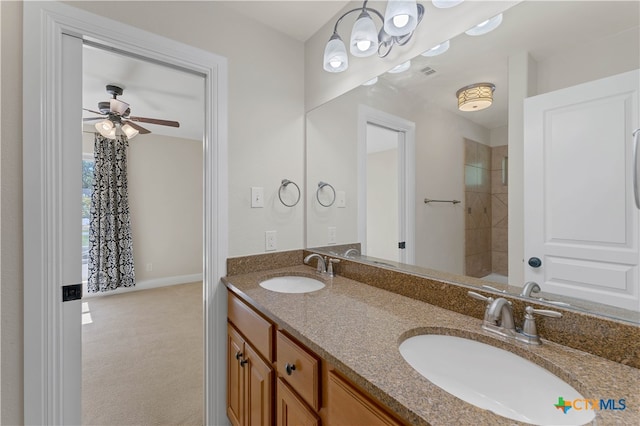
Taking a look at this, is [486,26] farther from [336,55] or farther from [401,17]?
[336,55]

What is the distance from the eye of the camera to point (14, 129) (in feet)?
3.48

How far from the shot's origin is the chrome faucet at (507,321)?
2.50 feet

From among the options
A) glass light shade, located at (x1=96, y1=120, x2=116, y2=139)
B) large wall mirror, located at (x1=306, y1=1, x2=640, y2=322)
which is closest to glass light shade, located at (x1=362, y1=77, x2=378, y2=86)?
large wall mirror, located at (x1=306, y1=1, x2=640, y2=322)

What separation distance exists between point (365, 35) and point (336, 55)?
209mm

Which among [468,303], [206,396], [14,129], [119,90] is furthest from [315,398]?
[119,90]

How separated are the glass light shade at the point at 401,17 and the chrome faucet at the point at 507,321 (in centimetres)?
109

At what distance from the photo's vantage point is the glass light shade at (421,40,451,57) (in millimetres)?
1098

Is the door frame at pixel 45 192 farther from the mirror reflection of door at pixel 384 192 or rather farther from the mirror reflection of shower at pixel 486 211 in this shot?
the mirror reflection of shower at pixel 486 211

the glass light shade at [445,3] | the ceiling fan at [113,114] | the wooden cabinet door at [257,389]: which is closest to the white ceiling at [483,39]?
the glass light shade at [445,3]

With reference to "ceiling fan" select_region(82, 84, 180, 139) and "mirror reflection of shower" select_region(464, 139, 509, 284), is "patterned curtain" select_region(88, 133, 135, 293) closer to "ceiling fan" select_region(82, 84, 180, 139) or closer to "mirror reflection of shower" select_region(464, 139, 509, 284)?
"ceiling fan" select_region(82, 84, 180, 139)

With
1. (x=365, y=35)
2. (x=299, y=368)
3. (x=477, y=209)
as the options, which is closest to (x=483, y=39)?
(x=365, y=35)

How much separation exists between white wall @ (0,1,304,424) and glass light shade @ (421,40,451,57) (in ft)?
3.08

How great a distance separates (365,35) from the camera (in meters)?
1.28

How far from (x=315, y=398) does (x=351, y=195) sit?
44.4 inches
